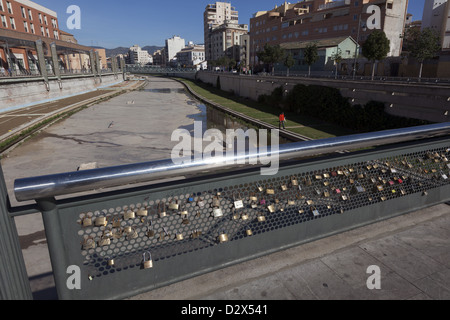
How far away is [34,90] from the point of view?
2942cm

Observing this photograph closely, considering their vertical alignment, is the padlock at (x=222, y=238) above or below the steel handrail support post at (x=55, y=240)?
below

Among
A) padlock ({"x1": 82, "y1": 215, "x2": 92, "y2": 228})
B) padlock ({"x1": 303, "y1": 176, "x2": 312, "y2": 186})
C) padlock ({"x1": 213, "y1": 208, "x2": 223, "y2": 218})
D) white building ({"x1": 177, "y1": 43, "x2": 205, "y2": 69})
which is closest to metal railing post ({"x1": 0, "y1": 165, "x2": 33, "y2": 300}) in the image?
padlock ({"x1": 82, "y1": 215, "x2": 92, "y2": 228})

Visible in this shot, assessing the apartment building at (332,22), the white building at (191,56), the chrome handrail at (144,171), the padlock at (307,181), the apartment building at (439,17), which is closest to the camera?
the chrome handrail at (144,171)

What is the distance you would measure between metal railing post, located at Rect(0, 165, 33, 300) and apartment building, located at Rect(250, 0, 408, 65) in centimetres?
5456

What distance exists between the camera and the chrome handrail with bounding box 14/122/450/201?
1.60 meters

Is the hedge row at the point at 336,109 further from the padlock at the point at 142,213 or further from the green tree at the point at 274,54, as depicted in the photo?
the green tree at the point at 274,54

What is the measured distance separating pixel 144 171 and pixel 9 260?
36.8 inches

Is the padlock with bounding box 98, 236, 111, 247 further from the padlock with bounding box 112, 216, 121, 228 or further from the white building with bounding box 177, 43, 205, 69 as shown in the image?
the white building with bounding box 177, 43, 205, 69

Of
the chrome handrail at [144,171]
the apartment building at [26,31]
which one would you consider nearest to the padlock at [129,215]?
the chrome handrail at [144,171]

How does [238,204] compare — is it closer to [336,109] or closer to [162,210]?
[162,210]

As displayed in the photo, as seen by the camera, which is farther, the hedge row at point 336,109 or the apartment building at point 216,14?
the apartment building at point 216,14

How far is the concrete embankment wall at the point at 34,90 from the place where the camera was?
2469cm

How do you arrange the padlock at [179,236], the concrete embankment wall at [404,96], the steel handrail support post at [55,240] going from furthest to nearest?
the concrete embankment wall at [404,96], the padlock at [179,236], the steel handrail support post at [55,240]
